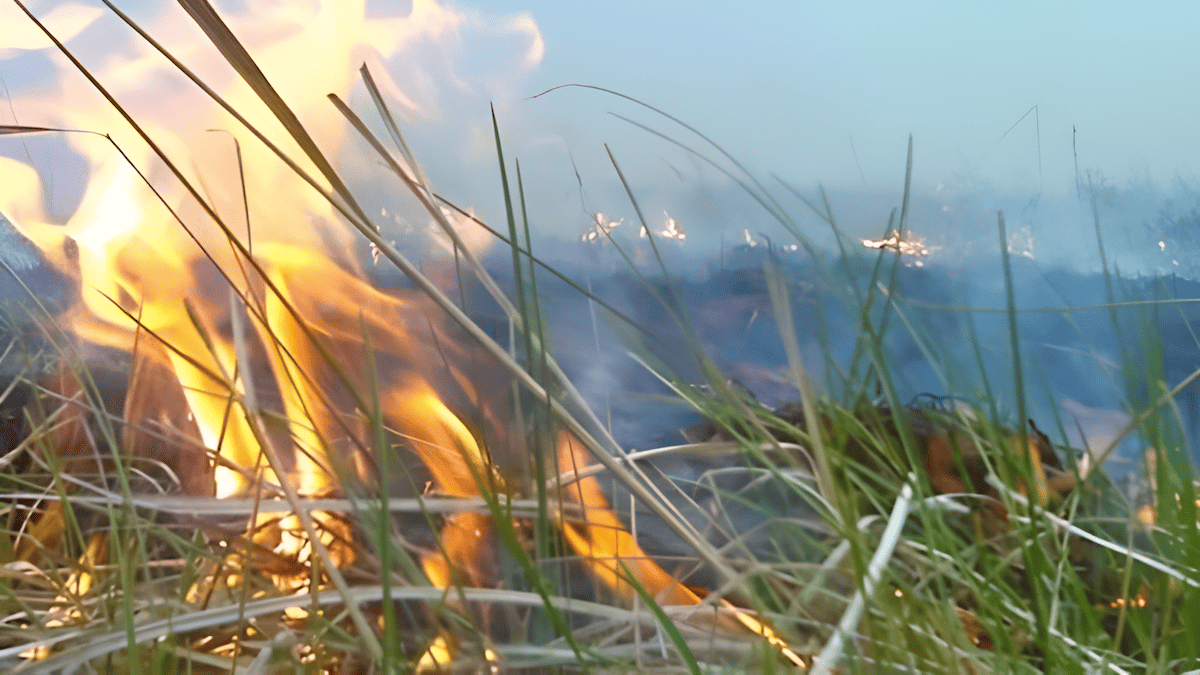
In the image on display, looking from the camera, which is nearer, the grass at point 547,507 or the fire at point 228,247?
the grass at point 547,507

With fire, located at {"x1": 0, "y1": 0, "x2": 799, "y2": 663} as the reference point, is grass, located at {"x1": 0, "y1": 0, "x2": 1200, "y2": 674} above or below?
below

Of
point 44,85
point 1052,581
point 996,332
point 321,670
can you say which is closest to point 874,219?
point 996,332

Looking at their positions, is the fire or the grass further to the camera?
the fire

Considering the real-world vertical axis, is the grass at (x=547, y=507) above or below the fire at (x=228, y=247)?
below

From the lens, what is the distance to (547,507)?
39cm

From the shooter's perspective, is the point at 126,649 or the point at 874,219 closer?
the point at 126,649

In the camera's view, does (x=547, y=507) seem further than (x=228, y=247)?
No

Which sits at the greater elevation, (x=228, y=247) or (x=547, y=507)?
(x=228, y=247)

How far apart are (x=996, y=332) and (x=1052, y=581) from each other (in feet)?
0.60

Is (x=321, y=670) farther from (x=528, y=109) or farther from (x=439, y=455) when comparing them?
(x=528, y=109)

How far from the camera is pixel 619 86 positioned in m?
0.51

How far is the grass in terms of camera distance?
343mm

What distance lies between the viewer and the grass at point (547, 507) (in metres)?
0.34

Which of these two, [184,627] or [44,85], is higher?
[44,85]
